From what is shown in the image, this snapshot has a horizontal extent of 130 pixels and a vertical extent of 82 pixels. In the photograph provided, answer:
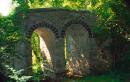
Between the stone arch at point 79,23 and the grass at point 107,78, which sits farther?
the stone arch at point 79,23

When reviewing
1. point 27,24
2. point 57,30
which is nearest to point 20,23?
point 27,24

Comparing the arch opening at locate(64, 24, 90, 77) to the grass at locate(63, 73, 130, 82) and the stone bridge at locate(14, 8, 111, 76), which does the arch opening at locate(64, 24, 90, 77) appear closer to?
the stone bridge at locate(14, 8, 111, 76)

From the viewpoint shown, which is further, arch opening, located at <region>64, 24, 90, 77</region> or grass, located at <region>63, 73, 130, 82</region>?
arch opening, located at <region>64, 24, 90, 77</region>

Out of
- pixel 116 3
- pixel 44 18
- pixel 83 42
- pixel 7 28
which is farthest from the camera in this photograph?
pixel 83 42

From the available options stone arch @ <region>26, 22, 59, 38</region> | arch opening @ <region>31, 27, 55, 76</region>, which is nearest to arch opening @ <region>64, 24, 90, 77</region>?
stone arch @ <region>26, 22, 59, 38</region>

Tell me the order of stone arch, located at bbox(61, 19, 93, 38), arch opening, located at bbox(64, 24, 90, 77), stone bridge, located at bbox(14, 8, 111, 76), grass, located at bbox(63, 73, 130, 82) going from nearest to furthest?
grass, located at bbox(63, 73, 130, 82), stone bridge, located at bbox(14, 8, 111, 76), stone arch, located at bbox(61, 19, 93, 38), arch opening, located at bbox(64, 24, 90, 77)

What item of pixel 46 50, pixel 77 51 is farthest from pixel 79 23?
pixel 46 50

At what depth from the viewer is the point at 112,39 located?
17.8m

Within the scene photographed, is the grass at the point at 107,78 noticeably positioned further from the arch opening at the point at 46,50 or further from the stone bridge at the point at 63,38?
the arch opening at the point at 46,50

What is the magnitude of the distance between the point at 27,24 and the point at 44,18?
1009 mm

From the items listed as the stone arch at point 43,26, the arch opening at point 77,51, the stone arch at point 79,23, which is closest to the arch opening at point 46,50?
the stone arch at point 43,26

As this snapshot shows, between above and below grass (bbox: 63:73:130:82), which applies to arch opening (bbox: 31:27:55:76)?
above

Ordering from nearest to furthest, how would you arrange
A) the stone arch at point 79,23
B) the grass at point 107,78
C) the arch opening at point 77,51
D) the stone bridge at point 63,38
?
the grass at point 107,78
the stone bridge at point 63,38
the stone arch at point 79,23
the arch opening at point 77,51

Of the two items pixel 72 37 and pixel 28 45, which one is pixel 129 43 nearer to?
pixel 72 37
